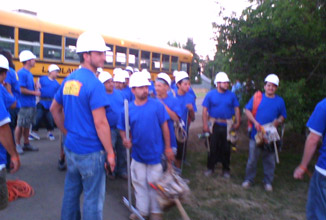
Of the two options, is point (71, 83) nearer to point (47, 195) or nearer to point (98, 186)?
point (98, 186)

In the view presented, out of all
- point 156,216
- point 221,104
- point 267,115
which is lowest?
point 156,216

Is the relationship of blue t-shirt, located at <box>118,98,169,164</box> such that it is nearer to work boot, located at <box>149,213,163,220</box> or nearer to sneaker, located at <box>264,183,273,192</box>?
work boot, located at <box>149,213,163,220</box>

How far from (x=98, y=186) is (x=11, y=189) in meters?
2.22

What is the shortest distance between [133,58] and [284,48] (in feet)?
27.4

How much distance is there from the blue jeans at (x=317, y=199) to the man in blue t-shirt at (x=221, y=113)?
2698 mm

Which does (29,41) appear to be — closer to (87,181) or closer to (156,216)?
(156,216)

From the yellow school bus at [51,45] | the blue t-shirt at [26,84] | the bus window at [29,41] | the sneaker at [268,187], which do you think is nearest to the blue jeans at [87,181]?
the sneaker at [268,187]

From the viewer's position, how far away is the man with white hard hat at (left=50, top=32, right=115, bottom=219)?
2773mm

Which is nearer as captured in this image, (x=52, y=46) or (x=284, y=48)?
(x=284, y=48)

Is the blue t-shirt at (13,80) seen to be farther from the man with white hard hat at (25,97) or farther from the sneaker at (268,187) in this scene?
the sneaker at (268,187)

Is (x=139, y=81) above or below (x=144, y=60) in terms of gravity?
below

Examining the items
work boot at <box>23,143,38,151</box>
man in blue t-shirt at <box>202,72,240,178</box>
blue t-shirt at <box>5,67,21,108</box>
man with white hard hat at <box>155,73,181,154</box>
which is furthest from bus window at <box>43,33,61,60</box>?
man with white hard hat at <box>155,73,181,154</box>

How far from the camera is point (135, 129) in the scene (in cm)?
373

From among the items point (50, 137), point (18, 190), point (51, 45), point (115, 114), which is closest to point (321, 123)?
point (115, 114)
